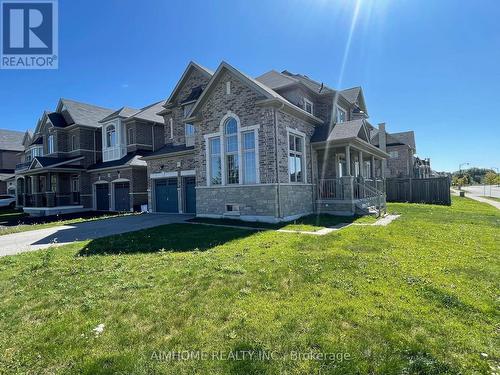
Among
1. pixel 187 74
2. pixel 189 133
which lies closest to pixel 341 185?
pixel 189 133

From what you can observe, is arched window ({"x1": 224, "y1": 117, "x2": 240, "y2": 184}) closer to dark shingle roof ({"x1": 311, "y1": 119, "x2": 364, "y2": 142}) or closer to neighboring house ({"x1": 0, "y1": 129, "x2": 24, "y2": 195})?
dark shingle roof ({"x1": 311, "y1": 119, "x2": 364, "y2": 142})

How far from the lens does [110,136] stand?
964 inches

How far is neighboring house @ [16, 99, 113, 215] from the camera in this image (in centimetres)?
2434

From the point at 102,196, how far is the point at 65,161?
4.40 metres

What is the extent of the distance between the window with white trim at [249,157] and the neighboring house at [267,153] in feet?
0.15

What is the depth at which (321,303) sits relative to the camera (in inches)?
173

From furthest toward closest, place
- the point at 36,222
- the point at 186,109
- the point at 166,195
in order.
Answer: the point at 186,109, the point at 166,195, the point at 36,222

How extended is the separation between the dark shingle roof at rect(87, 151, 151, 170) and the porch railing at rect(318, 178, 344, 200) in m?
13.0

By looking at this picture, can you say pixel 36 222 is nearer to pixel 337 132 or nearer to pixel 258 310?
pixel 337 132

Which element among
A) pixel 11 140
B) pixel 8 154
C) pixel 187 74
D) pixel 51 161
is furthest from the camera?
pixel 11 140

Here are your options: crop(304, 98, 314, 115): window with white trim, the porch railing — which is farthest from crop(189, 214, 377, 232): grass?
crop(304, 98, 314, 115): window with white trim

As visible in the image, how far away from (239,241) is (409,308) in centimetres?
556

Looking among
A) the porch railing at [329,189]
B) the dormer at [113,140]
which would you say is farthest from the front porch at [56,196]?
the porch railing at [329,189]

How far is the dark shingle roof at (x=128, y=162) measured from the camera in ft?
69.7
